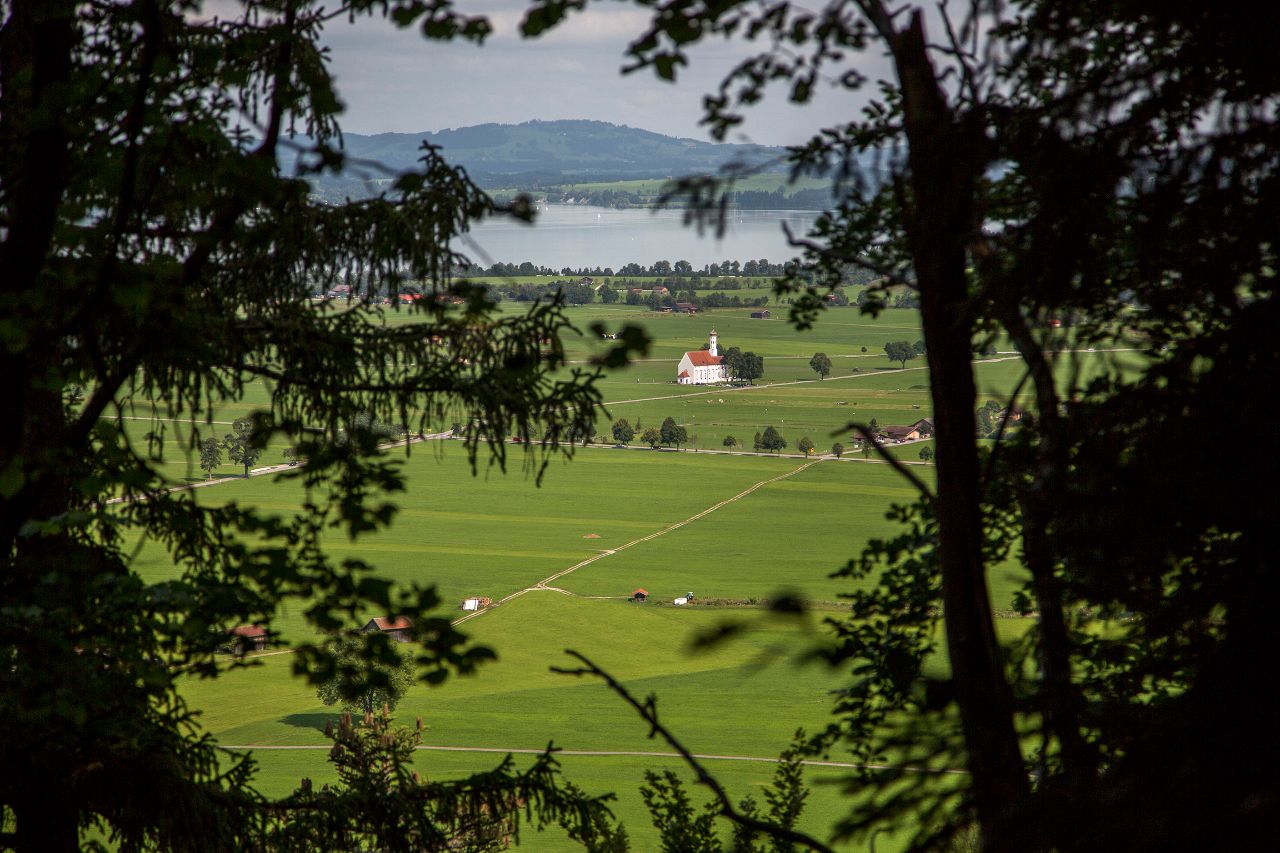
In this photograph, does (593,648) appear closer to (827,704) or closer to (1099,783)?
(827,704)

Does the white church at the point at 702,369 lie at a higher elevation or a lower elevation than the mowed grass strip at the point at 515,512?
higher

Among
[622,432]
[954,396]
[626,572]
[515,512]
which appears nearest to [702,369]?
[622,432]

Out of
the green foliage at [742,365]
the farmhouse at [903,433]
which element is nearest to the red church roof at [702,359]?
the green foliage at [742,365]

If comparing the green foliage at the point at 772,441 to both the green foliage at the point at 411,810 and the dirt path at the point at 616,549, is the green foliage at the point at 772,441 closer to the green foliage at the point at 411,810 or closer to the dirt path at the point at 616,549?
the dirt path at the point at 616,549

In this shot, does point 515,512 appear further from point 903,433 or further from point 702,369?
point 702,369

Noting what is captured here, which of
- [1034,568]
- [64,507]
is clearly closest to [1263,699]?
[1034,568]
